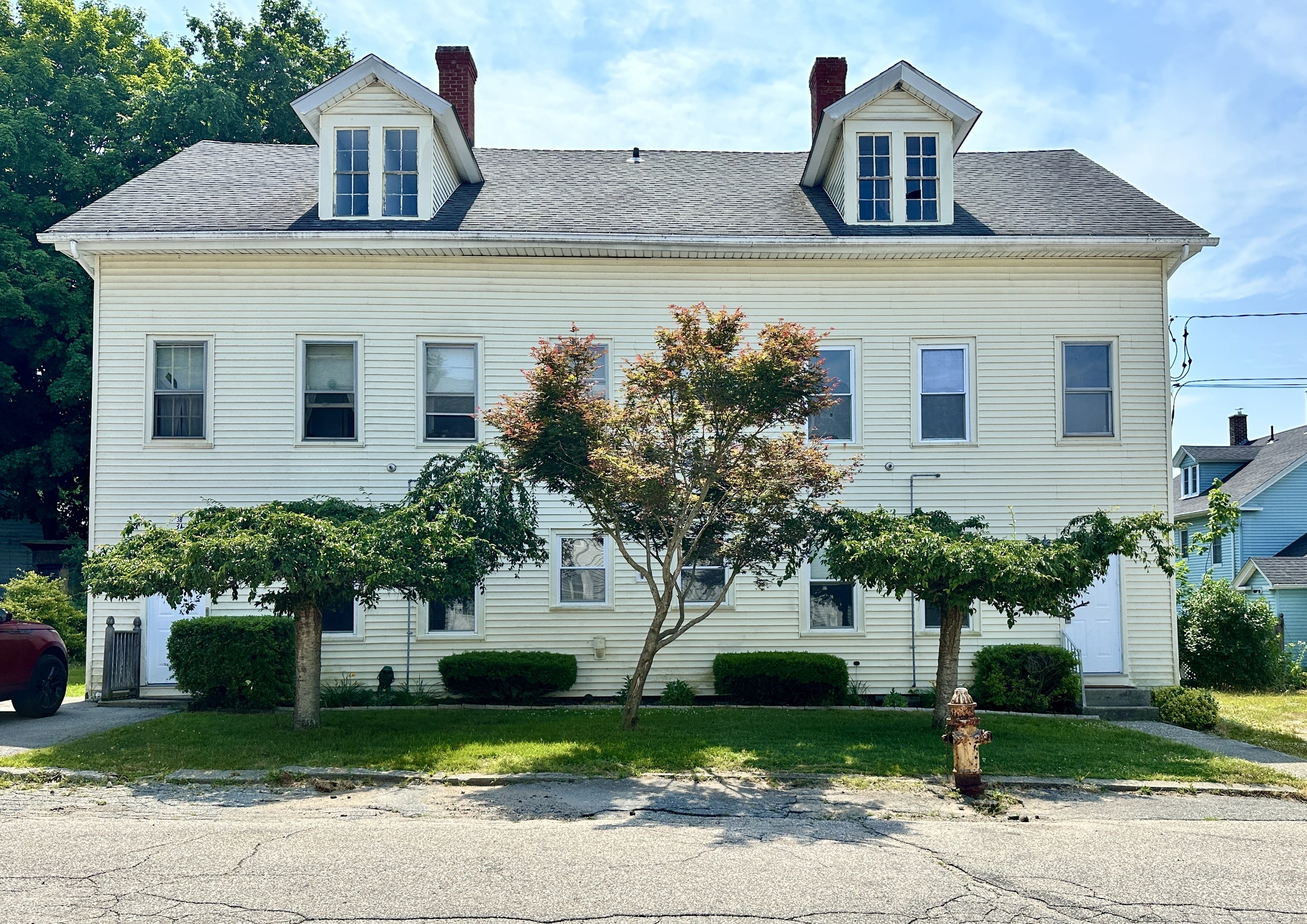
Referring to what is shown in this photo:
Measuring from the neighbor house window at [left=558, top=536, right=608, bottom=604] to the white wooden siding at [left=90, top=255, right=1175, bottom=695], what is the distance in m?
0.29

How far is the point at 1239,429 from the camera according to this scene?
39.1m

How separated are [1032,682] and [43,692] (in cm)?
1354

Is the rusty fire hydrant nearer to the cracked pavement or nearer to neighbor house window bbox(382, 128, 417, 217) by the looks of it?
the cracked pavement

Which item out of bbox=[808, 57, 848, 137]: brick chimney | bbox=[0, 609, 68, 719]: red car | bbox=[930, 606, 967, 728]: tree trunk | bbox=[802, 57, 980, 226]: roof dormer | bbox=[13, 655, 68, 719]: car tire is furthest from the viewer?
bbox=[808, 57, 848, 137]: brick chimney

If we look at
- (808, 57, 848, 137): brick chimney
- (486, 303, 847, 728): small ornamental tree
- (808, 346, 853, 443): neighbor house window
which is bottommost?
(486, 303, 847, 728): small ornamental tree

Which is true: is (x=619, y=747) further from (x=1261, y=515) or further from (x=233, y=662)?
(x=1261, y=515)

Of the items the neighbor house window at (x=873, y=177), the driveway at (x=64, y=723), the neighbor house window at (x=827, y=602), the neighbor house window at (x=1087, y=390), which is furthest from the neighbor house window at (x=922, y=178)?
the driveway at (x=64, y=723)

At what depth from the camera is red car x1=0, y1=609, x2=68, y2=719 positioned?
1238cm

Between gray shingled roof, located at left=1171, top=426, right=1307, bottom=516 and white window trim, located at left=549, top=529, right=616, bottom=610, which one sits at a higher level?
gray shingled roof, located at left=1171, top=426, right=1307, bottom=516

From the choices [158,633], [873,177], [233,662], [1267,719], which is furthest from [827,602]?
[158,633]

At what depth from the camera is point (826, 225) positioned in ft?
52.9

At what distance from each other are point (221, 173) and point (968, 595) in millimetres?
14211

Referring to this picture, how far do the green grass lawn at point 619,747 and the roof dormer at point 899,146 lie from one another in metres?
8.06

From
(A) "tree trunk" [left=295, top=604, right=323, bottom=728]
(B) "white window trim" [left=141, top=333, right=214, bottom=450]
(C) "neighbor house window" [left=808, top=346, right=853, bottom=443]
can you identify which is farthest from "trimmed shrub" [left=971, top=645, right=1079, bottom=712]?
(B) "white window trim" [left=141, top=333, right=214, bottom=450]
